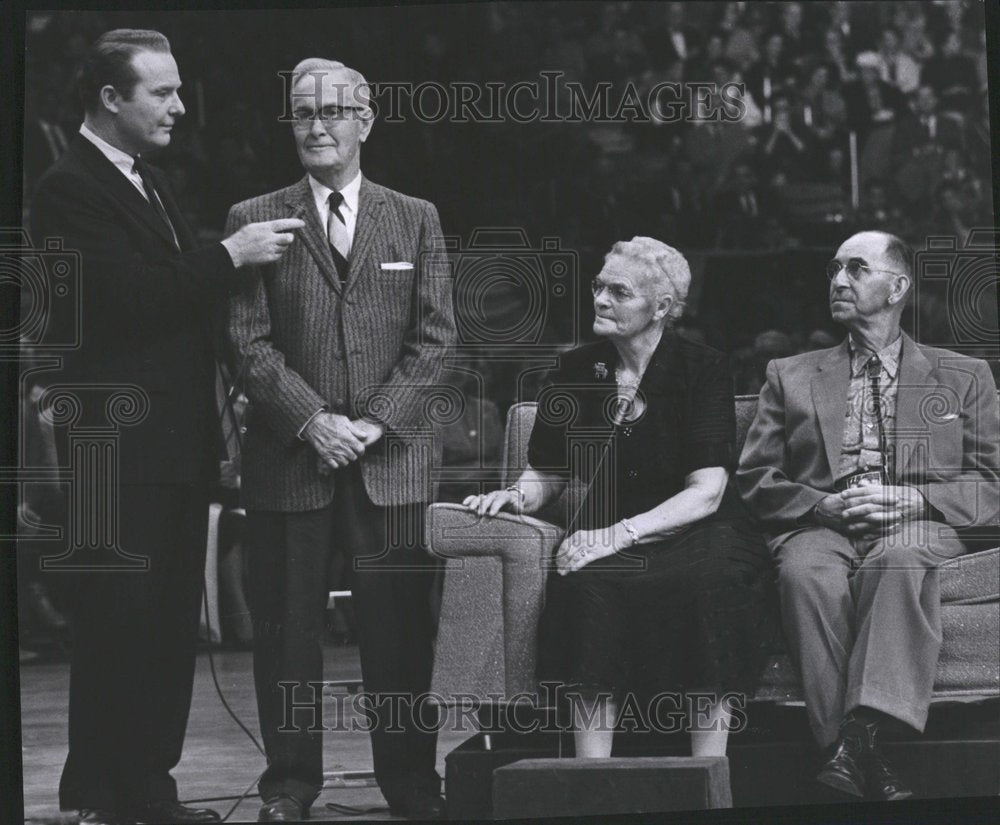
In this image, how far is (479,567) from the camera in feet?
16.0

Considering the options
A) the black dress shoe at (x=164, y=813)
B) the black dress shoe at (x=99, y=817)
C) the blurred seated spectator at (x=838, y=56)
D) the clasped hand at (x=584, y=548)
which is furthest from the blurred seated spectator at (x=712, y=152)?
the black dress shoe at (x=99, y=817)

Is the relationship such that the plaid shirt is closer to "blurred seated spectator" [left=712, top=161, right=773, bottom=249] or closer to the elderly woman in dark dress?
the elderly woman in dark dress

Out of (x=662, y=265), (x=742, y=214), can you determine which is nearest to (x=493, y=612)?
(x=662, y=265)

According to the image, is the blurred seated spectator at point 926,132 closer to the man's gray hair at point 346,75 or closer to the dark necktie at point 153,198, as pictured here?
the man's gray hair at point 346,75

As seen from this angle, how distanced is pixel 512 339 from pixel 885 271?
3.62 feet

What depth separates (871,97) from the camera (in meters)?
6.18

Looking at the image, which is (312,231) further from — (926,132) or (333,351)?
(926,132)

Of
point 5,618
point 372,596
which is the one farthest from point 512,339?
point 5,618

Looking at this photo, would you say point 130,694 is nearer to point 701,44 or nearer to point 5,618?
point 5,618

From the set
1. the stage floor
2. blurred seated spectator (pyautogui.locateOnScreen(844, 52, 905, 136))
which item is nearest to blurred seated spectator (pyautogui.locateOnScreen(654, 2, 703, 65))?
blurred seated spectator (pyautogui.locateOnScreen(844, 52, 905, 136))

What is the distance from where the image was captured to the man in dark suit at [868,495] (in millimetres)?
4836

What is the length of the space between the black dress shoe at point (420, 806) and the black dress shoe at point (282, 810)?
0.26 metres

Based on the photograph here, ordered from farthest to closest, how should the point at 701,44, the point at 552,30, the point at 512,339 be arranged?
the point at 701,44 < the point at 552,30 < the point at 512,339

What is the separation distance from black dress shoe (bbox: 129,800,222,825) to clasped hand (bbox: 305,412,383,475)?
38.6 inches
